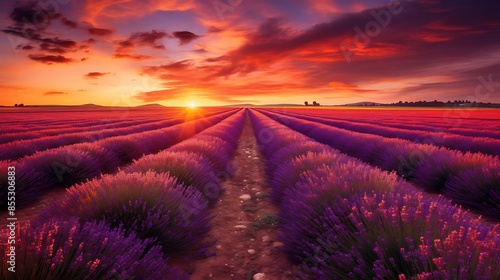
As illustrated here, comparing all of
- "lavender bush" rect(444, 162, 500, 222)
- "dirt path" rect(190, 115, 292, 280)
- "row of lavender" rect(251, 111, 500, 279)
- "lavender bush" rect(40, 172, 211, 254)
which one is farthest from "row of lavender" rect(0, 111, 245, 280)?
"lavender bush" rect(444, 162, 500, 222)

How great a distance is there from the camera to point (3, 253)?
1.43 meters

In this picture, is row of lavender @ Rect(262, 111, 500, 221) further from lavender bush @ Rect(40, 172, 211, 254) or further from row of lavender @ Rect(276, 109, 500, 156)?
lavender bush @ Rect(40, 172, 211, 254)

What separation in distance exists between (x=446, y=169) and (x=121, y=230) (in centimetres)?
585

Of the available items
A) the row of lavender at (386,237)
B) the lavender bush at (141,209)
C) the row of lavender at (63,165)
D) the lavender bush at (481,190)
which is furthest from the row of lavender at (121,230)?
the lavender bush at (481,190)

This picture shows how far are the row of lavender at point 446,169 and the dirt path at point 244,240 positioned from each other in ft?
10.4

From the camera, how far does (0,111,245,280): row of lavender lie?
4.87 feet

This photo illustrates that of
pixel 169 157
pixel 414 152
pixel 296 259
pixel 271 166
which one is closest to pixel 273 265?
pixel 296 259

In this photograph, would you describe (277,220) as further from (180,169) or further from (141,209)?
(141,209)

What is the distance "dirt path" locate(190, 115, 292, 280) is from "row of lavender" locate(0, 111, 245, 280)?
0.81ft

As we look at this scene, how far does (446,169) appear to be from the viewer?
5426 millimetres

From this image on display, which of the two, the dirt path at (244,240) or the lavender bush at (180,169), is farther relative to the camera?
the lavender bush at (180,169)

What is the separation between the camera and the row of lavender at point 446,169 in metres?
4.30

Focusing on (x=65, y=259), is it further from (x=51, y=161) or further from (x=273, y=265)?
(x=51, y=161)

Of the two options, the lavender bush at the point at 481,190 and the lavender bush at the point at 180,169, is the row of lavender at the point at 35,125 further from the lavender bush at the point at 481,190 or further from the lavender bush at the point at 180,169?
the lavender bush at the point at 481,190
